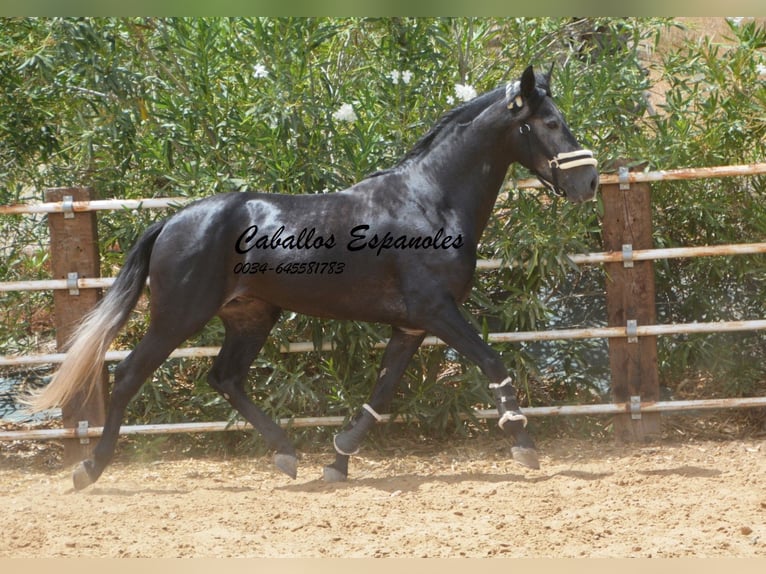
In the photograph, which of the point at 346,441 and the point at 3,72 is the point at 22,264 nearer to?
the point at 3,72

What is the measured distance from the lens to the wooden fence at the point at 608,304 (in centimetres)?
509

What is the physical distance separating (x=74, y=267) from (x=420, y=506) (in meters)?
2.50

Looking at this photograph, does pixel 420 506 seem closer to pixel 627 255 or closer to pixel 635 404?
pixel 635 404

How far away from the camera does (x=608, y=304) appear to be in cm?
525

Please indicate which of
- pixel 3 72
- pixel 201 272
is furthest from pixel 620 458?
pixel 3 72

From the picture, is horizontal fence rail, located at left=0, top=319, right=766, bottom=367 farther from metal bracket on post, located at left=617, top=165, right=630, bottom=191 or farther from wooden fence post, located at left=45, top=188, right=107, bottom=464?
metal bracket on post, located at left=617, top=165, right=630, bottom=191

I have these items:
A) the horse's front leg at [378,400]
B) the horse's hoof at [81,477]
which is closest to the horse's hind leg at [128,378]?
the horse's hoof at [81,477]

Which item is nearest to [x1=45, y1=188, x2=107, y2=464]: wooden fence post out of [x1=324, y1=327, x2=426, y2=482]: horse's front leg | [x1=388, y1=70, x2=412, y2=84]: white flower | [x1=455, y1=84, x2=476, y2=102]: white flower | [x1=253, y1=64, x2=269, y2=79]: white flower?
[x1=253, y1=64, x2=269, y2=79]: white flower

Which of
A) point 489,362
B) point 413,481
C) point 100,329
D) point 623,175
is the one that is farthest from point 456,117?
point 100,329

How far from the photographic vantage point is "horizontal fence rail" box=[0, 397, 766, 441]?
5129mm

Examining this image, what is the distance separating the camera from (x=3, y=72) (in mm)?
5562

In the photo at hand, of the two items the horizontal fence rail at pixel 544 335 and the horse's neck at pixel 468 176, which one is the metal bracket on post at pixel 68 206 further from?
the horse's neck at pixel 468 176

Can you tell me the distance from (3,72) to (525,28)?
3.20m

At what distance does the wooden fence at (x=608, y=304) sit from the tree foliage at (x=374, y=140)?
148 millimetres
